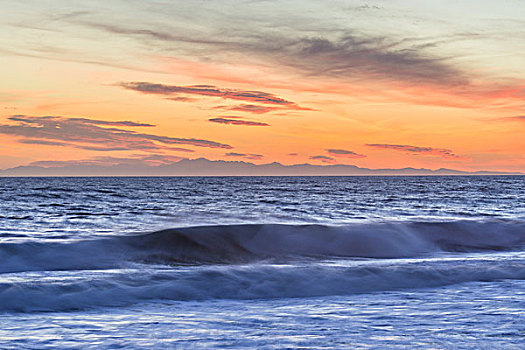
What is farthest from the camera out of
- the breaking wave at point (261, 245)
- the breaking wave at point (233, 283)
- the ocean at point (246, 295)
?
the breaking wave at point (261, 245)

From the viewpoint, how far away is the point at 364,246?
57.2ft

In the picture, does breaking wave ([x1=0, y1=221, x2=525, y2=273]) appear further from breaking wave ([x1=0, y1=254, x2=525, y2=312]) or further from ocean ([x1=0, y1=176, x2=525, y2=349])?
breaking wave ([x1=0, y1=254, x2=525, y2=312])

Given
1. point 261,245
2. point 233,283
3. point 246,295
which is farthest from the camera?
point 261,245

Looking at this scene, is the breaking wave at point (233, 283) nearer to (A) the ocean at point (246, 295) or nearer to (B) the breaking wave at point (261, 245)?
(A) the ocean at point (246, 295)

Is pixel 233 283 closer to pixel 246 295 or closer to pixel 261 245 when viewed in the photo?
pixel 246 295

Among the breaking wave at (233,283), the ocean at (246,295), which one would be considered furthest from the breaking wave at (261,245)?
the breaking wave at (233,283)

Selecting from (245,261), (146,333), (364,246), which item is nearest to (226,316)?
(146,333)

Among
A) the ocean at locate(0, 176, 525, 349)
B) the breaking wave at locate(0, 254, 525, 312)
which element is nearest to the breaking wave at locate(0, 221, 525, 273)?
the ocean at locate(0, 176, 525, 349)

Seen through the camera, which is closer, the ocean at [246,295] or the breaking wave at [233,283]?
the ocean at [246,295]

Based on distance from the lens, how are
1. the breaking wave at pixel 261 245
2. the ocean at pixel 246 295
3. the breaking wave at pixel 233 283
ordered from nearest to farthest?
the ocean at pixel 246 295
the breaking wave at pixel 233 283
the breaking wave at pixel 261 245

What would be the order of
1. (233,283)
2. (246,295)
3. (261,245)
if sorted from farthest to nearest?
(261,245) < (233,283) < (246,295)

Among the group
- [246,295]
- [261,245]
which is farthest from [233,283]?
[261,245]

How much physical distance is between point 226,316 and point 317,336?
5.80 ft

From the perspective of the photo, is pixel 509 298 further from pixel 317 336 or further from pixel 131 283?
pixel 131 283
